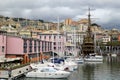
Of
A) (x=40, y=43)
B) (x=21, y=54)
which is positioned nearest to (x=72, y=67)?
(x=21, y=54)

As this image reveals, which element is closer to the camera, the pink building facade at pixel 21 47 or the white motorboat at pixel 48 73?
the white motorboat at pixel 48 73

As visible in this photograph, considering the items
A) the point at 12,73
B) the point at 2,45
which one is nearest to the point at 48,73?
the point at 12,73

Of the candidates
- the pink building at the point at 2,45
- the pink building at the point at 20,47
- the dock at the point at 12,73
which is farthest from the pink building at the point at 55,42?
the dock at the point at 12,73

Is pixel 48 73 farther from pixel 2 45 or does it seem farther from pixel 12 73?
pixel 2 45

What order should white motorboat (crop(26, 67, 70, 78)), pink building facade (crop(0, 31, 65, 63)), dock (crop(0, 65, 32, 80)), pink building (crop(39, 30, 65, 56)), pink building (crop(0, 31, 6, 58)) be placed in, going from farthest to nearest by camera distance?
pink building (crop(39, 30, 65, 56)), pink building facade (crop(0, 31, 65, 63)), pink building (crop(0, 31, 6, 58)), white motorboat (crop(26, 67, 70, 78)), dock (crop(0, 65, 32, 80))

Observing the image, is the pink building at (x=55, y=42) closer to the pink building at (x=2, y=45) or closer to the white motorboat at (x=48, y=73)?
the pink building at (x=2, y=45)

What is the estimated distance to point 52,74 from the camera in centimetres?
5019

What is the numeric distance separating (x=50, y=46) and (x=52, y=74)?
2024 inches

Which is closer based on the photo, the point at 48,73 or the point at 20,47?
the point at 48,73

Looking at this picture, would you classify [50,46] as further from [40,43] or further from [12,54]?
[12,54]

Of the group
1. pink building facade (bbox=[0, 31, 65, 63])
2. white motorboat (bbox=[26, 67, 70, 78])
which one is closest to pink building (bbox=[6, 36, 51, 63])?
pink building facade (bbox=[0, 31, 65, 63])

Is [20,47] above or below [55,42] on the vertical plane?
below

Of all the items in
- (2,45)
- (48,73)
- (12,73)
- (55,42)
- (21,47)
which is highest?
→ (55,42)

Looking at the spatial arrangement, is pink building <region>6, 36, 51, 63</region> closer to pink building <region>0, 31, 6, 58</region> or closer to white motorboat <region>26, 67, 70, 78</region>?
pink building <region>0, 31, 6, 58</region>
